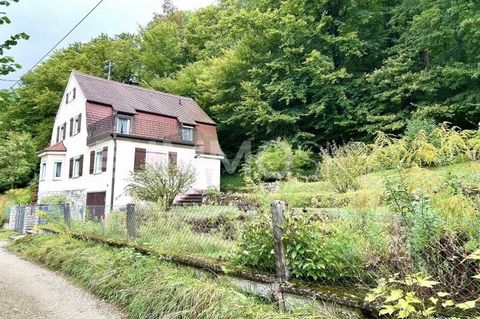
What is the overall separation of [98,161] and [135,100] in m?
4.89

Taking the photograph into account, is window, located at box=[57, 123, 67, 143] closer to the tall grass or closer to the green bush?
the tall grass

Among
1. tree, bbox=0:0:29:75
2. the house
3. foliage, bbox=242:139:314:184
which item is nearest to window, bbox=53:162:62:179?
the house

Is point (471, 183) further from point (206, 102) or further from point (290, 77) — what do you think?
point (206, 102)

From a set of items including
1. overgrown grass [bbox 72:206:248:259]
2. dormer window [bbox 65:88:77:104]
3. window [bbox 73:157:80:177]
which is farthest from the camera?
dormer window [bbox 65:88:77:104]

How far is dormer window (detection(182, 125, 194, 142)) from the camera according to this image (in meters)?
21.7

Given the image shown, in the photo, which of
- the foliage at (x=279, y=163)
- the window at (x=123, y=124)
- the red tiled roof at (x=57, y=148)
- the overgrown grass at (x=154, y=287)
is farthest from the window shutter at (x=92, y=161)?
the overgrown grass at (x=154, y=287)

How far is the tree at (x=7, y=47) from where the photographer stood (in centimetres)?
420

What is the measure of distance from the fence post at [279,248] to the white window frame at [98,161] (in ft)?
54.6

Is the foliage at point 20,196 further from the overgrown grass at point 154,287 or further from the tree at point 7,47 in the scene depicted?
the tree at point 7,47

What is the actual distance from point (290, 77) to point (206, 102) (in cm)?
768

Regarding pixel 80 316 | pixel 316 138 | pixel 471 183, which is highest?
pixel 316 138

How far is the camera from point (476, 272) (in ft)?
9.07

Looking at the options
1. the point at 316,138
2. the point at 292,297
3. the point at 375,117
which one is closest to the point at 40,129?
the point at 316,138

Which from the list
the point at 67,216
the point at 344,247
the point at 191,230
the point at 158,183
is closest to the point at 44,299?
the point at 191,230
